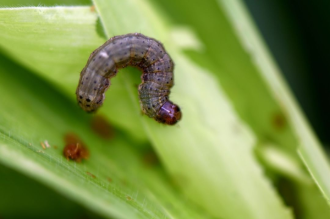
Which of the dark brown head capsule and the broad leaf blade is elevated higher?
the dark brown head capsule

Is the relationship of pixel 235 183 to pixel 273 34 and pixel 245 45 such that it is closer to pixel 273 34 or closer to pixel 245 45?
pixel 245 45

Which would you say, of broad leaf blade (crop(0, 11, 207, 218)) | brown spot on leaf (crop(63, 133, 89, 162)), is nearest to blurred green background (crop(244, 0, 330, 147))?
broad leaf blade (crop(0, 11, 207, 218))

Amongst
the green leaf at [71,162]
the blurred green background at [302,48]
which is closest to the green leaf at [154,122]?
the green leaf at [71,162]

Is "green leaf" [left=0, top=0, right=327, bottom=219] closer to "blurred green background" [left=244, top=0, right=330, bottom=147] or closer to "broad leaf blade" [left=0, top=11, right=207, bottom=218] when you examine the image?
"broad leaf blade" [left=0, top=11, right=207, bottom=218]

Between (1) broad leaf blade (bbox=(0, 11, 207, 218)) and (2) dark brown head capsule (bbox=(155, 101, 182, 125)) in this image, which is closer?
(1) broad leaf blade (bbox=(0, 11, 207, 218))

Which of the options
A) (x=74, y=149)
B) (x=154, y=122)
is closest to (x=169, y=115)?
(x=154, y=122)

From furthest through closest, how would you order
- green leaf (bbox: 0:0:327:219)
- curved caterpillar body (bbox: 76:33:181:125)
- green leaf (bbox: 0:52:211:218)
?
curved caterpillar body (bbox: 76:33:181:125) → green leaf (bbox: 0:0:327:219) → green leaf (bbox: 0:52:211:218)

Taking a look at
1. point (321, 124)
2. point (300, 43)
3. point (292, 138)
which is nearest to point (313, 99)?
point (321, 124)
